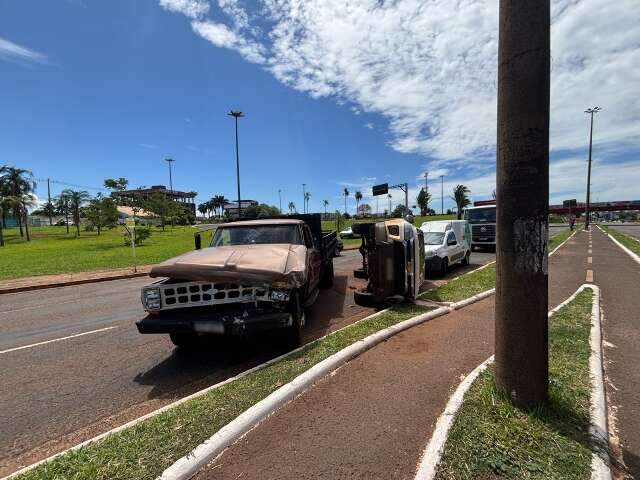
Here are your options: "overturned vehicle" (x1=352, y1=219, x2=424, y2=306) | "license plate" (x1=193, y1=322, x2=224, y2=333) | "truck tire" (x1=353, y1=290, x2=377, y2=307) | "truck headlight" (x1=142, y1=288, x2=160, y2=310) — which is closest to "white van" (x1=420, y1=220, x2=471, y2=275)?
"overturned vehicle" (x1=352, y1=219, x2=424, y2=306)

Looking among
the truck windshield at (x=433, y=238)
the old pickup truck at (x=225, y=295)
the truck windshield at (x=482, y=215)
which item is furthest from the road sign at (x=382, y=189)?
the old pickup truck at (x=225, y=295)

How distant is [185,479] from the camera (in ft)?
7.86

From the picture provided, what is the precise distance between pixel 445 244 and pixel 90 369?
10.6 meters

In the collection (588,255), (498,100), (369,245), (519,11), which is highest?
(519,11)

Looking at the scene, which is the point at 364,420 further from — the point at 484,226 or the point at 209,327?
the point at 484,226

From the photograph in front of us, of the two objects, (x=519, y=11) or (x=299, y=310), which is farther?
(x=299, y=310)

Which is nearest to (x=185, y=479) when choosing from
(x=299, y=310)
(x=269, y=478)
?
(x=269, y=478)

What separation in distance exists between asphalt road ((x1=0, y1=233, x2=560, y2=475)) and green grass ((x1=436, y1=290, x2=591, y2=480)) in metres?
2.78

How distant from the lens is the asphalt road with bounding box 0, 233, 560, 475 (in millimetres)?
3508

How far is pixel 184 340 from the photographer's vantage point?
5.51 meters

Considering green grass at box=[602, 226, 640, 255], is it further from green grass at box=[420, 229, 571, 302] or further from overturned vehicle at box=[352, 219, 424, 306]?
overturned vehicle at box=[352, 219, 424, 306]

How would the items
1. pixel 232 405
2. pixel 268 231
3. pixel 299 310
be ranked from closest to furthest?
pixel 232 405, pixel 299 310, pixel 268 231

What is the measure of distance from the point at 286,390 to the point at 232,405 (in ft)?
1.63

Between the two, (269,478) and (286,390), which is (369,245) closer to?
(286,390)
